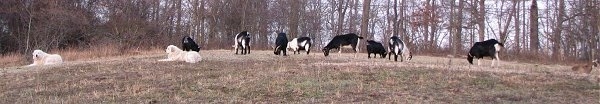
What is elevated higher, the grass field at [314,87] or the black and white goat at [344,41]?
the black and white goat at [344,41]

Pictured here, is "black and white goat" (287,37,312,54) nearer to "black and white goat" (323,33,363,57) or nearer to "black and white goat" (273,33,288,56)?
"black and white goat" (323,33,363,57)

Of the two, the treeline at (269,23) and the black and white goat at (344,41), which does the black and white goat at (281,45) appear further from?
the treeline at (269,23)

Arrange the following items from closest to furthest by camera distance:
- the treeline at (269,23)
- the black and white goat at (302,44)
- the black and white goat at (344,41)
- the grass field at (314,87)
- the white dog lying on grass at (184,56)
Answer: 1. the grass field at (314,87)
2. the white dog lying on grass at (184,56)
3. the black and white goat at (344,41)
4. the black and white goat at (302,44)
5. the treeline at (269,23)

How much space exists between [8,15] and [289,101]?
Result: 34.2 meters

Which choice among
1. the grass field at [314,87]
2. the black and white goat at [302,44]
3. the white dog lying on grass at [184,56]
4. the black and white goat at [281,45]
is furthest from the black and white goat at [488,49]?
the black and white goat at [302,44]

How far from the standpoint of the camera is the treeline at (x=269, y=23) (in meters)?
37.1

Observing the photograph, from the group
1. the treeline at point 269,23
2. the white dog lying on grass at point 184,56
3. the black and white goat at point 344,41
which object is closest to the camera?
the white dog lying on grass at point 184,56

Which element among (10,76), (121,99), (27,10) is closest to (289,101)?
(121,99)

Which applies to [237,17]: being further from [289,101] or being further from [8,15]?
[289,101]

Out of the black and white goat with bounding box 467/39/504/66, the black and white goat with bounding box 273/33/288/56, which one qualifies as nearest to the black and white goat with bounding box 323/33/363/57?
the black and white goat with bounding box 273/33/288/56

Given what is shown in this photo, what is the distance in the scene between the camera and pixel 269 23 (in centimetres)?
5034

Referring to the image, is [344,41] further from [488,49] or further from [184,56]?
[488,49]

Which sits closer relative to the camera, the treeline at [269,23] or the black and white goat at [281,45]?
the black and white goat at [281,45]

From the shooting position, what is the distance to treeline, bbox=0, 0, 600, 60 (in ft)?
122
